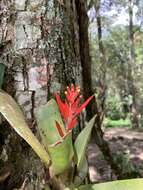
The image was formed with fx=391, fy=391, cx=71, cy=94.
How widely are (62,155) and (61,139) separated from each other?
0.04 m

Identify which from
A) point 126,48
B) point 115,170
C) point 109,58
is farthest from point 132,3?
point 115,170

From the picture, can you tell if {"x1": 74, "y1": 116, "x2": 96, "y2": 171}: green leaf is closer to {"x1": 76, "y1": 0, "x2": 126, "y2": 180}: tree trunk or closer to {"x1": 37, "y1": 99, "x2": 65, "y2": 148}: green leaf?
{"x1": 37, "y1": 99, "x2": 65, "y2": 148}: green leaf

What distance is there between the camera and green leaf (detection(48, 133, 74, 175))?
0.81 meters

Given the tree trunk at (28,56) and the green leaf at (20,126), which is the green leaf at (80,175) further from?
the tree trunk at (28,56)

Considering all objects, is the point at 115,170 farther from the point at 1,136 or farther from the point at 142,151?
the point at 142,151

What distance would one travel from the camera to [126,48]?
19297 millimetres

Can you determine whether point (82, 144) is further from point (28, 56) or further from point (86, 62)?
point (86, 62)

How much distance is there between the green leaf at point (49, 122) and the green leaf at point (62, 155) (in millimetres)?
34

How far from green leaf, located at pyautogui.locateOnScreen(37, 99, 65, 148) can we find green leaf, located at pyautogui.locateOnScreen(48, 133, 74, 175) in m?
0.03

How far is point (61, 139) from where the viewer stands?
2.64 feet

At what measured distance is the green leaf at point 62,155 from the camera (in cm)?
81

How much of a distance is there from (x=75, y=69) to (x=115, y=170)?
1204 millimetres

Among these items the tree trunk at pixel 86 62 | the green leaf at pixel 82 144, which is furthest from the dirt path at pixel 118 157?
the green leaf at pixel 82 144

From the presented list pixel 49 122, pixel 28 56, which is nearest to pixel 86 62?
pixel 28 56
